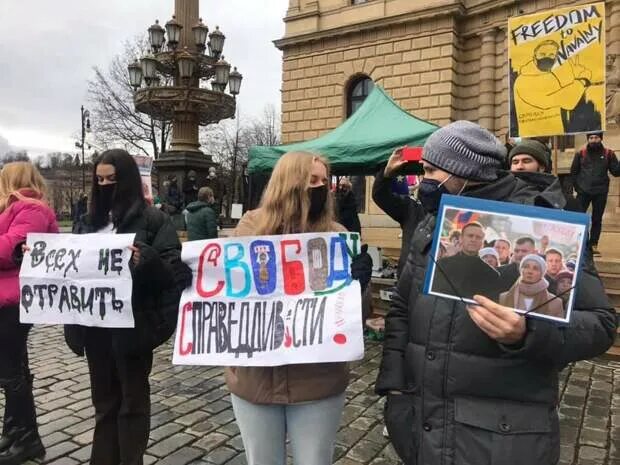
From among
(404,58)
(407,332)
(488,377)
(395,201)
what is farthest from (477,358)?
(404,58)

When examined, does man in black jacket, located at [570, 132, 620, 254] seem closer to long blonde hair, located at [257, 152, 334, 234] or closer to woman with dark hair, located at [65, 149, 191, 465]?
long blonde hair, located at [257, 152, 334, 234]

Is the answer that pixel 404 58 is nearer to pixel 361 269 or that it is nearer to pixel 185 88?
pixel 185 88

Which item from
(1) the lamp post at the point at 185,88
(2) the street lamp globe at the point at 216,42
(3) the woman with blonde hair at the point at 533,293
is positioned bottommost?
(3) the woman with blonde hair at the point at 533,293

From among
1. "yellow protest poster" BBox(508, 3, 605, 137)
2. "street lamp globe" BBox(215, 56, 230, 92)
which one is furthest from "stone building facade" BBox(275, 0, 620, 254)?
"yellow protest poster" BBox(508, 3, 605, 137)

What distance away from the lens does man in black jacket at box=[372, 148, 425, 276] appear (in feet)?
8.81

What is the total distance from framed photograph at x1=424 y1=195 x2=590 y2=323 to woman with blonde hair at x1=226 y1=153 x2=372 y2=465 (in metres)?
0.78

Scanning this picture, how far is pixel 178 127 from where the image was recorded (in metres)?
15.2

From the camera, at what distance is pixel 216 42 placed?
1538 cm

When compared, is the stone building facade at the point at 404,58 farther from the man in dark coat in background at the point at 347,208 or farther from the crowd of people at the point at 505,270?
the crowd of people at the point at 505,270

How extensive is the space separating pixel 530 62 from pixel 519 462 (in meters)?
6.18

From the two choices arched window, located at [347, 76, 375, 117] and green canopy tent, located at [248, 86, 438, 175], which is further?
arched window, located at [347, 76, 375, 117]

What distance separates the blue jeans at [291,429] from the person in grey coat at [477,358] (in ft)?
1.18

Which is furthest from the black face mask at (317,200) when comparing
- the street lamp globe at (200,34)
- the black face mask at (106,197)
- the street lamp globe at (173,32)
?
the street lamp globe at (200,34)

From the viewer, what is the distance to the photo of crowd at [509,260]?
1443 mm
